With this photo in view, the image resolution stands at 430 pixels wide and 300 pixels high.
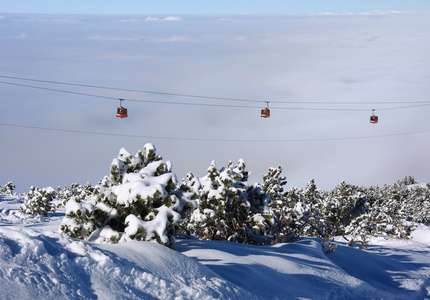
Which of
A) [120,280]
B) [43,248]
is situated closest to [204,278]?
[120,280]

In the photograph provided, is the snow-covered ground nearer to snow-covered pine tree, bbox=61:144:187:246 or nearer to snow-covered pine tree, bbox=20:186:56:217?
snow-covered pine tree, bbox=61:144:187:246

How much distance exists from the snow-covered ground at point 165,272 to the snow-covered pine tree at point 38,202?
32.9 m

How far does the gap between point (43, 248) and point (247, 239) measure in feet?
32.3

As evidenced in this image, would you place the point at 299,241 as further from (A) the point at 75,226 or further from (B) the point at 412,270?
(A) the point at 75,226

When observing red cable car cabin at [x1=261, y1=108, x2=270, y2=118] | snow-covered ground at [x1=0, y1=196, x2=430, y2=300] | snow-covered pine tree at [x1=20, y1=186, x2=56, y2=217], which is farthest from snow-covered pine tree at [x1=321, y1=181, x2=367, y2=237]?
snow-covered pine tree at [x1=20, y1=186, x2=56, y2=217]

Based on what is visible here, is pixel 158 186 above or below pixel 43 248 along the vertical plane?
above

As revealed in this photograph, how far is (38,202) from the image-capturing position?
42938 mm

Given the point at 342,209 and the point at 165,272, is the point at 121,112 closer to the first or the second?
the point at 342,209

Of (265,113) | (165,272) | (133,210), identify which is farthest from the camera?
(265,113)

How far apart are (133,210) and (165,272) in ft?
11.6

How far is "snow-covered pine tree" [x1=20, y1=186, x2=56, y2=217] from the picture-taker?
42094mm

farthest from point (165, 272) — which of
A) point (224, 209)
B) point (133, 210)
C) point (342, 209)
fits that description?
point (342, 209)

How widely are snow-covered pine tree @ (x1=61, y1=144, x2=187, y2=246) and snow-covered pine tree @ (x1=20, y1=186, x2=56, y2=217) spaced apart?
31920 millimetres

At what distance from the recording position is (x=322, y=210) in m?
34.0
